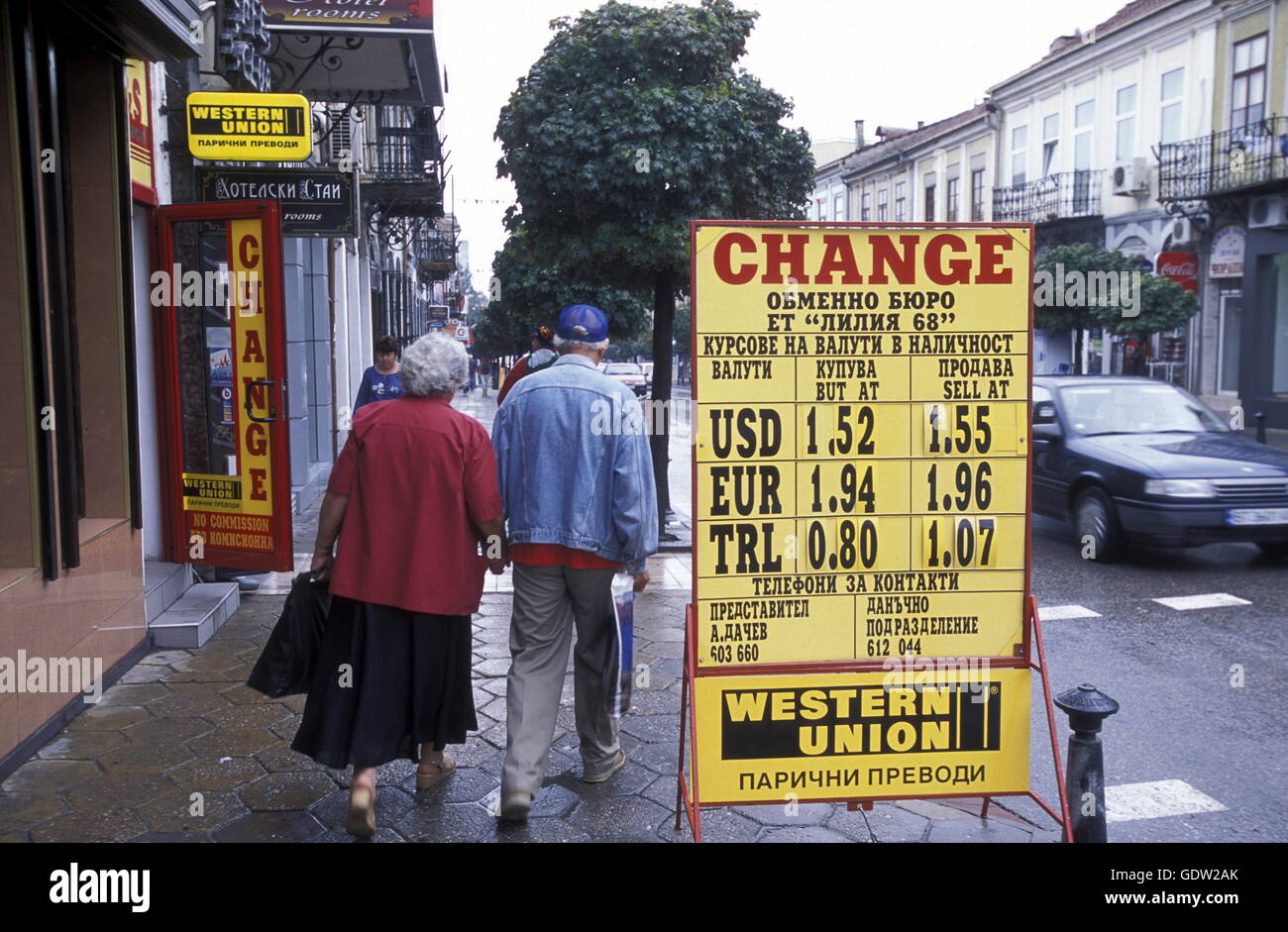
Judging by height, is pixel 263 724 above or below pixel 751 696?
below

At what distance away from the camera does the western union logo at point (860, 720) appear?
3830 mm

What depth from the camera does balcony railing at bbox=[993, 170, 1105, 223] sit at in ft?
101

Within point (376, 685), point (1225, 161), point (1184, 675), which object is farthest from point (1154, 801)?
point (1225, 161)

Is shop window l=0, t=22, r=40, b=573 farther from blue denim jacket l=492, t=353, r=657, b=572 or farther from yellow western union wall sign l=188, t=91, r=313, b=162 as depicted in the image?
yellow western union wall sign l=188, t=91, r=313, b=162

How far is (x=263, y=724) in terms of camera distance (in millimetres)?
5293

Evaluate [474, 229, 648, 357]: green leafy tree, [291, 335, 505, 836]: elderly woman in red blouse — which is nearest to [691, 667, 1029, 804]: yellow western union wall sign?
[291, 335, 505, 836]: elderly woman in red blouse

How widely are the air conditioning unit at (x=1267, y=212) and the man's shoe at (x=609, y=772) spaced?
23.1 m

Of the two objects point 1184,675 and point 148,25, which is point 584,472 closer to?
point 148,25

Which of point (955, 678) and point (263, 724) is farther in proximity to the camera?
point (263, 724)

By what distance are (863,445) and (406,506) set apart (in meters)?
1.64

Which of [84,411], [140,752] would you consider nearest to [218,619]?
[84,411]

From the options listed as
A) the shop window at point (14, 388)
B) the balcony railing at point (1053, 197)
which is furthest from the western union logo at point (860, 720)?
the balcony railing at point (1053, 197)

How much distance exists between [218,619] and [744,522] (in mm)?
4515
